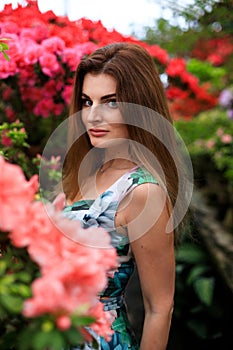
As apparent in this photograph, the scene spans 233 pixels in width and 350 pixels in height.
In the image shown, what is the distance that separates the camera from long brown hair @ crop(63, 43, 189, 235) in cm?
179

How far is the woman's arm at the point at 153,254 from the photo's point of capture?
1688 millimetres

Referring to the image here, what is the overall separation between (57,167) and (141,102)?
1.25 meters

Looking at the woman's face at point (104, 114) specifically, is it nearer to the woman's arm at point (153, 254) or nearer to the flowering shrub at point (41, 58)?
the woman's arm at point (153, 254)

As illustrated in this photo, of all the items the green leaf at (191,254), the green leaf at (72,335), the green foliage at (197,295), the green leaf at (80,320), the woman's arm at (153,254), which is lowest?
the green foliage at (197,295)

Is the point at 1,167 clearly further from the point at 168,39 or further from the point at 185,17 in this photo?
the point at 168,39

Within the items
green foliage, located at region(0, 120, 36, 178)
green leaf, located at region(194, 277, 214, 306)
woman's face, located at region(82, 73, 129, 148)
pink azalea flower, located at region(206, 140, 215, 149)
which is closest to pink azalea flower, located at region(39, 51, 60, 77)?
green foliage, located at region(0, 120, 36, 178)

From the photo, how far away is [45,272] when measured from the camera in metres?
0.85

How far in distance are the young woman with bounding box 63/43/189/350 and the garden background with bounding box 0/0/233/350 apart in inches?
13.9

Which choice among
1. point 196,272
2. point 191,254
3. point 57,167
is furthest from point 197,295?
point 57,167

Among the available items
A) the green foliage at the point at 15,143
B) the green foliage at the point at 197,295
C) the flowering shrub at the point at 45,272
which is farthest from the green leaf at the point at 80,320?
the green foliage at the point at 197,295

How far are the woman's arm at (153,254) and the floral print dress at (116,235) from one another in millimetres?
43

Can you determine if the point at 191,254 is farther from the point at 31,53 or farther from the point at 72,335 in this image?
the point at 72,335

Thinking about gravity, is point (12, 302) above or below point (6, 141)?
above

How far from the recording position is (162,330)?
1733 mm
